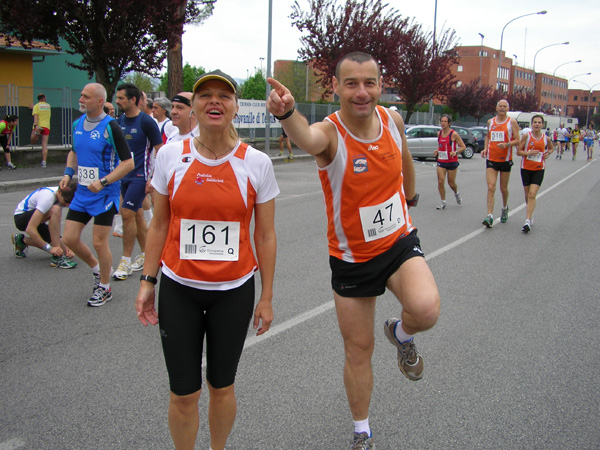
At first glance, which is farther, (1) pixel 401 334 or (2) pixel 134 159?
(2) pixel 134 159

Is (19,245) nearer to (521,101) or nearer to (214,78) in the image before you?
(214,78)

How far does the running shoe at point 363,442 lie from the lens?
2.96 meters

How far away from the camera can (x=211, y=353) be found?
2.62 m

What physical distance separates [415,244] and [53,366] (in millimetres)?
2692

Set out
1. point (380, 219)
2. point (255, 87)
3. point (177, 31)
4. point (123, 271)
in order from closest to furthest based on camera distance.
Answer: point (380, 219), point (123, 271), point (177, 31), point (255, 87)

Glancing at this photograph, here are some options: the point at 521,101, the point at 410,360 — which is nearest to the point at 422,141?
the point at 410,360

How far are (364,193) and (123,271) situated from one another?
13.7 feet

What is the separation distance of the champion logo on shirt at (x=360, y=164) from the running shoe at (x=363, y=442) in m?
1.38

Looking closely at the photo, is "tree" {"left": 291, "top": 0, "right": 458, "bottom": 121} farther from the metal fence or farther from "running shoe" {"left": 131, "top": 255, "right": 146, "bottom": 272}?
"running shoe" {"left": 131, "top": 255, "right": 146, "bottom": 272}

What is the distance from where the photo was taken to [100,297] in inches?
212

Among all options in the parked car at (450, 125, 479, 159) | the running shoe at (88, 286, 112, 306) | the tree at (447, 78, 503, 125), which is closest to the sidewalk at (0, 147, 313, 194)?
the running shoe at (88, 286, 112, 306)

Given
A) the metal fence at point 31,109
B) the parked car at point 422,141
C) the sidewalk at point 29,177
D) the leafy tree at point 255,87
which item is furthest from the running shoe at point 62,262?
the leafy tree at point 255,87

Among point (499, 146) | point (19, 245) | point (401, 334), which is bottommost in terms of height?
point (19, 245)

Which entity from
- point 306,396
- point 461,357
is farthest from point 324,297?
point 306,396
